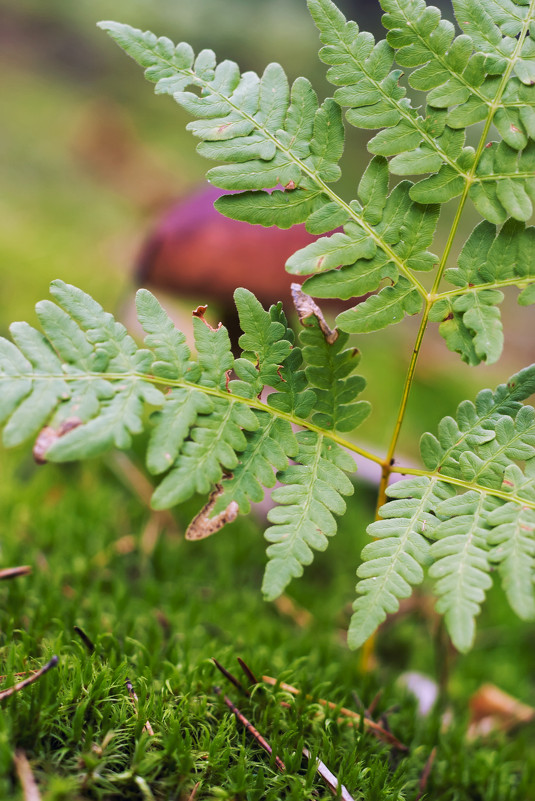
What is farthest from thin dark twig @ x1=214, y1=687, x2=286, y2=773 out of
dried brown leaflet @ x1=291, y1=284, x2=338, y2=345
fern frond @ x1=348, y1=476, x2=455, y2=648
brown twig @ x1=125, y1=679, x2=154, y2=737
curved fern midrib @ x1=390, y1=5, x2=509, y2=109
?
curved fern midrib @ x1=390, y1=5, x2=509, y2=109

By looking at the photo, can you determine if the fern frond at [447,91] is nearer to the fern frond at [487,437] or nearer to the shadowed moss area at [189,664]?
the fern frond at [487,437]

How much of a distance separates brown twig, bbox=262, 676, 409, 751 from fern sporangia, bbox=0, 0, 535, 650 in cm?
41

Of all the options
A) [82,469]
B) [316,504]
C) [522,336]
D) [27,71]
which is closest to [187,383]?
[316,504]

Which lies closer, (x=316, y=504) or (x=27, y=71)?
(x=316, y=504)

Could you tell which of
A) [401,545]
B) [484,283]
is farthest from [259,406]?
[484,283]

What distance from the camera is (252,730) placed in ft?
3.27

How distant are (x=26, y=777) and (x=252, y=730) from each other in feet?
1.32

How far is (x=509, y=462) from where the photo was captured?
957 millimetres

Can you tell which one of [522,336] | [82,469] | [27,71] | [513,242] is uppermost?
[27,71]

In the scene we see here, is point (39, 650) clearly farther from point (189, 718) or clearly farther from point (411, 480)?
point (411, 480)

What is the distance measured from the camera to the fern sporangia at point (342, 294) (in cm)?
89

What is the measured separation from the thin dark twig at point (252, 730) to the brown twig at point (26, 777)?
1.21ft

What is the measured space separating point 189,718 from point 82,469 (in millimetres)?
1597

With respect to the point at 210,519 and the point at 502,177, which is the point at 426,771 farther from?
the point at 502,177
